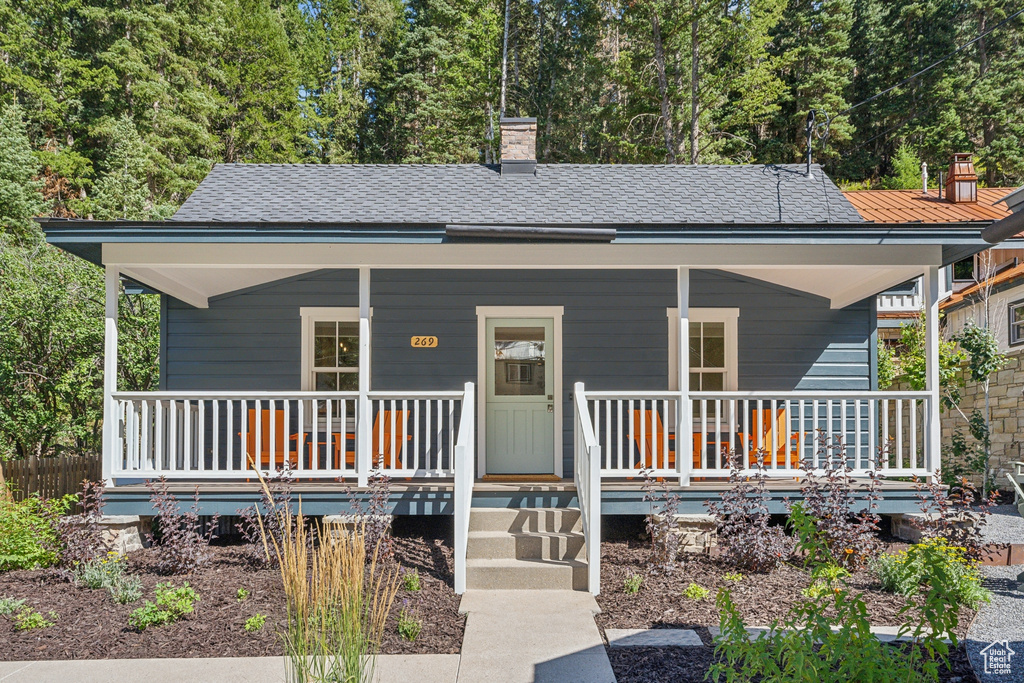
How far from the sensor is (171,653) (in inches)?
175

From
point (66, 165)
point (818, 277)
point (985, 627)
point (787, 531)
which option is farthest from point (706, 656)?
point (66, 165)

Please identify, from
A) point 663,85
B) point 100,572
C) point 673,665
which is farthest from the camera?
point 663,85

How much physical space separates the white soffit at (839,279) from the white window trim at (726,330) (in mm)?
505

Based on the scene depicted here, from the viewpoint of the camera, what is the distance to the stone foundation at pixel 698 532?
20.6ft

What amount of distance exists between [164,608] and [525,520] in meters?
2.83

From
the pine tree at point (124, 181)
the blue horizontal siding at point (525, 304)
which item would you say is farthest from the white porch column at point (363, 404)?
the pine tree at point (124, 181)

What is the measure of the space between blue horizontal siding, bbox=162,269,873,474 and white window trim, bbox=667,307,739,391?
0.23 feet

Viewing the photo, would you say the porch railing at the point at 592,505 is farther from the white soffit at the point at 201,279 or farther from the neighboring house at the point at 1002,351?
the neighboring house at the point at 1002,351

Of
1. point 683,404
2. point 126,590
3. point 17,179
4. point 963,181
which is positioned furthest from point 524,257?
point 17,179

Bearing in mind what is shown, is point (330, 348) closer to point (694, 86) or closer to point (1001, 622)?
point (1001, 622)

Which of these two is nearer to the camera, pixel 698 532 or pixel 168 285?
pixel 698 532

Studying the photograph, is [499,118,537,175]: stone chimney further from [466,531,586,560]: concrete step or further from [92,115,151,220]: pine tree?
[92,115,151,220]: pine tree

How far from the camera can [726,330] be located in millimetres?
8422

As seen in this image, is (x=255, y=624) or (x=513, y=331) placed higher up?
(x=513, y=331)
